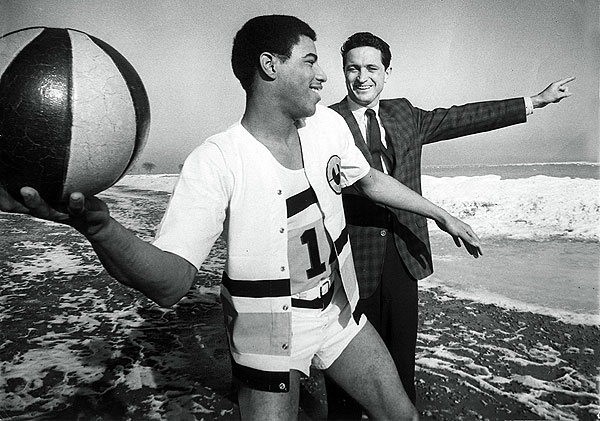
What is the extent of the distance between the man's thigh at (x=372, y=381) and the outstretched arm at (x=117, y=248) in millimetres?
780

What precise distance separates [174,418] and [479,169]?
464 cm

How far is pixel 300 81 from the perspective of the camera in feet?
6.77

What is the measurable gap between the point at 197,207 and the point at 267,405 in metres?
0.74

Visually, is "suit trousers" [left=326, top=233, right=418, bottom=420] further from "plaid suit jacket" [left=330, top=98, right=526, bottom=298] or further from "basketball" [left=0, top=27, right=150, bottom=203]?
"basketball" [left=0, top=27, right=150, bottom=203]

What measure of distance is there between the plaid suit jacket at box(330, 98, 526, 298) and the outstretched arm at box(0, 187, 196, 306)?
1.24m

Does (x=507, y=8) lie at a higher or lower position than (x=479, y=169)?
higher

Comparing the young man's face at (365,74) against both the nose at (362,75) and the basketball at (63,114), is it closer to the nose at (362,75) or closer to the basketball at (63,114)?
the nose at (362,75)

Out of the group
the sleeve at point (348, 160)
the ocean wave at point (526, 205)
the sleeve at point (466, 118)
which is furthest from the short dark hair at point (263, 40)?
the ocean wave at point (526, 205)

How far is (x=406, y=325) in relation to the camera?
9.23 ft

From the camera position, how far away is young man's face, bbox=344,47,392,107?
2.85m

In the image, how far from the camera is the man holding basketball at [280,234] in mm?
1837

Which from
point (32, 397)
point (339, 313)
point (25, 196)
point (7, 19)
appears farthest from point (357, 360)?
point (7, 19)

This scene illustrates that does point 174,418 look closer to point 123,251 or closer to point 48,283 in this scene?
point 123,251

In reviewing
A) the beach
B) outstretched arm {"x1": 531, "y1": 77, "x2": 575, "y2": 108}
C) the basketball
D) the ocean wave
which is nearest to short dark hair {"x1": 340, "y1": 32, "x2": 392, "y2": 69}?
outstretched arm {"x1": 531, "y1": 77, "x2": 575, "y2": 108}
